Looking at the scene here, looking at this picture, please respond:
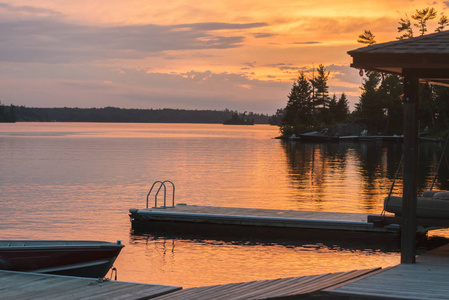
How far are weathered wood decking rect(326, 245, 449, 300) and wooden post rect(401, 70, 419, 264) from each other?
1.27ft

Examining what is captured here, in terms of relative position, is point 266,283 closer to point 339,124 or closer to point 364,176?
point 364,176

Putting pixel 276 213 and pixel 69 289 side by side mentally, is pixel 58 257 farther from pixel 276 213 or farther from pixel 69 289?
pixel 276 213

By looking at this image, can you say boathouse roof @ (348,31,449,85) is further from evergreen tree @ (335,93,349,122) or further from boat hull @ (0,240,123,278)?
evergreen tree @ (335,93,349,122)

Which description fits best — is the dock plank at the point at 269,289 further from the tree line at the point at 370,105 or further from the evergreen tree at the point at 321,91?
the evergreen tree at the point at 321,91

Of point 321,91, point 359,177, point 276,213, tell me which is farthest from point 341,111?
point 276,213

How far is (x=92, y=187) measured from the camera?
1549 inches

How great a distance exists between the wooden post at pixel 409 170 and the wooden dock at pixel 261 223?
24.9ft

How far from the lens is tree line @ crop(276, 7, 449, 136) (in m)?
112

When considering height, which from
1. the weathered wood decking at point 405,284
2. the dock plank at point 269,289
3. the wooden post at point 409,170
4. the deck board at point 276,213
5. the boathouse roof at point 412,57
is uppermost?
the boathouse roof at point 412,57

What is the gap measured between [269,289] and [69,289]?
4.06m

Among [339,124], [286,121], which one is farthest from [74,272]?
[286,121]

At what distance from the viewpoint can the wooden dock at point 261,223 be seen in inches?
784

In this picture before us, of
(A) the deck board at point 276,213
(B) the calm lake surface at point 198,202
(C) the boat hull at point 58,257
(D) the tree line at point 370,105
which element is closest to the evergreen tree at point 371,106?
(D) the tree line at point 370,105

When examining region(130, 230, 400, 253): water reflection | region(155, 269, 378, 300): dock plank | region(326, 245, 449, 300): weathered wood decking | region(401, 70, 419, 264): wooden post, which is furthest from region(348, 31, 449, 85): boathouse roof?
region(130, 230, 400, 253): water reflection
